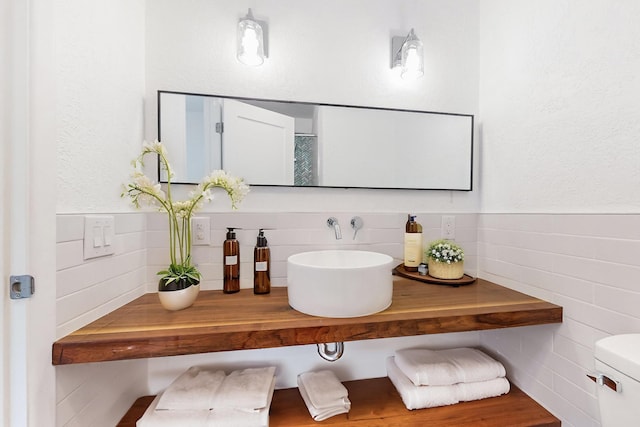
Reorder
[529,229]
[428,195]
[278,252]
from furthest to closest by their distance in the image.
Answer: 1. [428,195]
2. [278,252]
3. [529,229]

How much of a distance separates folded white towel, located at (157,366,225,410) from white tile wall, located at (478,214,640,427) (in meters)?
1.18

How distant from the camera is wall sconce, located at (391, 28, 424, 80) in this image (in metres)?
1.19

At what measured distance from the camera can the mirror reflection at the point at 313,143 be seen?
3.53 ft

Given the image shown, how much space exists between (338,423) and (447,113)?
1.37m

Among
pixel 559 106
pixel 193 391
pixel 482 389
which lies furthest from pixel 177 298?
pixel 559 106

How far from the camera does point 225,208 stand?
1097mm

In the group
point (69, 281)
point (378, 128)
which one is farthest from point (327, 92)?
point (69, 281)

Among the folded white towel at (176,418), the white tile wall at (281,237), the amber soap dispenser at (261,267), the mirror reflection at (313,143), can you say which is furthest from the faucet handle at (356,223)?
the folded white towel at (176,418)

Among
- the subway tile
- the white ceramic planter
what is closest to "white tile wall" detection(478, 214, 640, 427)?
the subway tile

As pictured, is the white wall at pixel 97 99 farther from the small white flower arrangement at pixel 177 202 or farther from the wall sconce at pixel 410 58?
the wall sconce at pixel 410 58

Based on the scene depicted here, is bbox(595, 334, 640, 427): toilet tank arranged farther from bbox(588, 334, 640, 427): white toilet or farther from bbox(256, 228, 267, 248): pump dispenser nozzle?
bbox(256, 228, 267, 248): pump dispenser nozzle

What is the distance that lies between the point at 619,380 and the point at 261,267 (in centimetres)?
102

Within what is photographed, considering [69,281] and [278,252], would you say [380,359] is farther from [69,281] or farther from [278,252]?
[69,281]

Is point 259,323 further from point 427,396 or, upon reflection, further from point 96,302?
point 427,396
